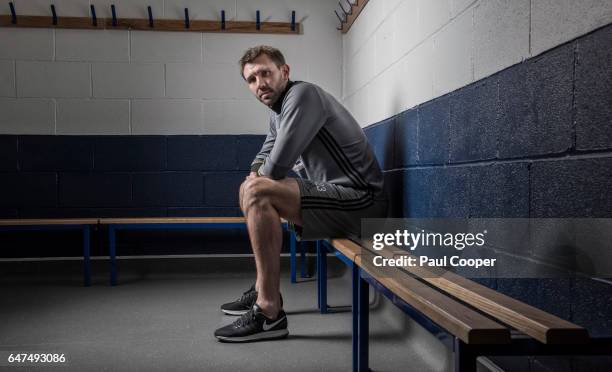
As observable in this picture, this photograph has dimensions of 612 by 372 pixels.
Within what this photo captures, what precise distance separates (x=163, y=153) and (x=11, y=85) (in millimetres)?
1117

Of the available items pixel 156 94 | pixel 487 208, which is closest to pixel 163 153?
pixel 156 94

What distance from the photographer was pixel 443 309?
3.15 ft

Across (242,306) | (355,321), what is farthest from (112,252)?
(355,321)

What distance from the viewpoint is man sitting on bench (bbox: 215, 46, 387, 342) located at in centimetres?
209

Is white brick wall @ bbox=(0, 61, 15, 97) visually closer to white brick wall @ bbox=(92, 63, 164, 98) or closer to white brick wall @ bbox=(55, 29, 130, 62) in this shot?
white brick wall @ bbox=(55, 29, 130, 62)

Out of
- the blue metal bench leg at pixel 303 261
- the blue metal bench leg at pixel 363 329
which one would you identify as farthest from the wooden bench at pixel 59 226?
the blue metal bench leg at pixel 363 329

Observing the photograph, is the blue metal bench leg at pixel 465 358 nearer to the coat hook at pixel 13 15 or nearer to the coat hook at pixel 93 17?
the coat hook at pixel 93 17

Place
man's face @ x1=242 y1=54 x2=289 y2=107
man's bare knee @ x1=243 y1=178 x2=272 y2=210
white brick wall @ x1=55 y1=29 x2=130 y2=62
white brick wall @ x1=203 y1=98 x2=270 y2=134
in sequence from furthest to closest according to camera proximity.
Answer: white brick wall @ x1=203 y1=98 x2=270 y2=134 → white brick wall @ x1=55 y1=29 x2=130 y2=62 → man's face @ x1=242 y1=54 x2=289 y2=107 → man's bare knee @ x1=243 y1=178 x2=272 y2=210

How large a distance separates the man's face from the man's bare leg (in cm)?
43

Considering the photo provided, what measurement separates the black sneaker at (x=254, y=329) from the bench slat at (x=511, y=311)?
2.85ft

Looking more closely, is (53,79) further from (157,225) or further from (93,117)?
(157,225)

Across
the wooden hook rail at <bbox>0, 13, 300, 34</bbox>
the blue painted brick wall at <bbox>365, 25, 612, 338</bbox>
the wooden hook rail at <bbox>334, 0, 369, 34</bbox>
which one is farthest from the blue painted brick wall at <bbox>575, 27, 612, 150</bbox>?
the wooden hook rail at <bbox>0, 13, 300, 34</bbox>

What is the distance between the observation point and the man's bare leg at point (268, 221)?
6.78 feet

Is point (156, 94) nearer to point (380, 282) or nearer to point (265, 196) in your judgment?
point (265, 196)
